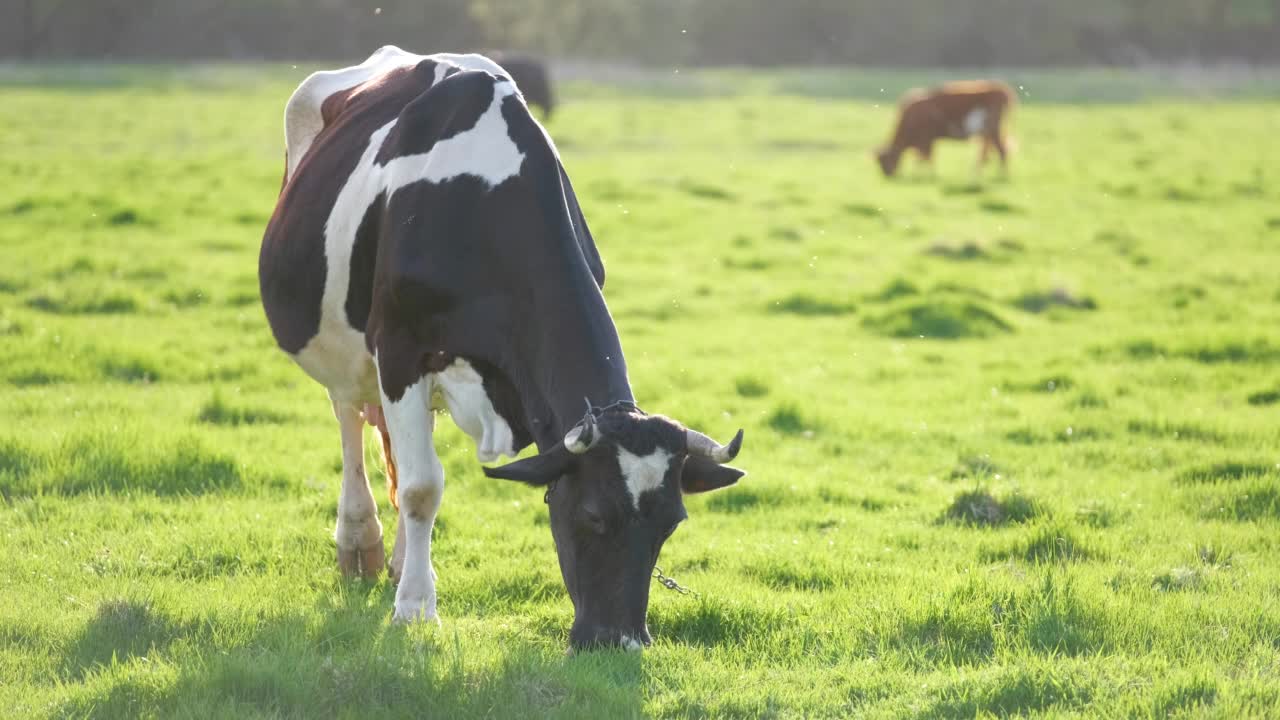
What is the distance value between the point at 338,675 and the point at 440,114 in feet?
8.12

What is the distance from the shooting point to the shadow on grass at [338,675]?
4.46 meters

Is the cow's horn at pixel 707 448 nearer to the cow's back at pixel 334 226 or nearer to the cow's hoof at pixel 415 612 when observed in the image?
the cow's hoof at pixel 415 612

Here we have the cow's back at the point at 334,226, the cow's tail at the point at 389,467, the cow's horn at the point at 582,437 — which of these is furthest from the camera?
the cow's tail at the point at 389,467

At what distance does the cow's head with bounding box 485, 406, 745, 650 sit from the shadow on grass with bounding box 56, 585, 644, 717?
160mm

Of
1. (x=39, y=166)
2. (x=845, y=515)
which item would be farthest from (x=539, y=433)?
(x=39, y=166)

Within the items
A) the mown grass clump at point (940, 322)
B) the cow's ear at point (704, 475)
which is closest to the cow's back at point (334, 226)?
the cow's ear at point (704, 475)

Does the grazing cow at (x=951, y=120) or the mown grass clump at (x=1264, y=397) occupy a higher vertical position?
the grazing cow at (x=951, y=120)

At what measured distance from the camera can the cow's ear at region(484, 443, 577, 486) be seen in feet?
14.6

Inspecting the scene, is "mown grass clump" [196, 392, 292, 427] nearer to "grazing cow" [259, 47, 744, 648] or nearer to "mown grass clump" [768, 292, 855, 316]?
"grazing cow" [259, 47, 744, 648]

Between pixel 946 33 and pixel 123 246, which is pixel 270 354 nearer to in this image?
pixel 123 246

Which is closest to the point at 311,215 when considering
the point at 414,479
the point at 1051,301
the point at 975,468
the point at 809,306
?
the point at 414,479

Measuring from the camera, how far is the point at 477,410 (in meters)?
5.32

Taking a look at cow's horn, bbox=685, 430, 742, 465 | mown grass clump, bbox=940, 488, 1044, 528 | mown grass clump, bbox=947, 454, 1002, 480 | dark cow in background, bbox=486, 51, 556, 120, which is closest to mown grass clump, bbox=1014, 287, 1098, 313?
mown grass clump, bbox=947, 454, 1002, 480

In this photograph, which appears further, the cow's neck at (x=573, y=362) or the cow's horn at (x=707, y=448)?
the cow's neck at (x=573, y=362)
